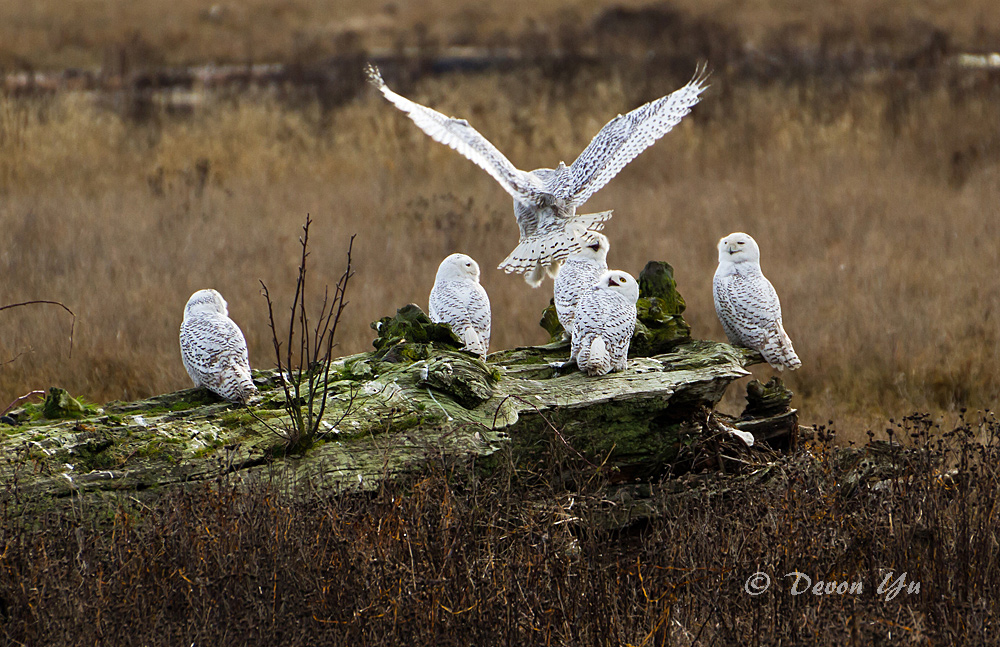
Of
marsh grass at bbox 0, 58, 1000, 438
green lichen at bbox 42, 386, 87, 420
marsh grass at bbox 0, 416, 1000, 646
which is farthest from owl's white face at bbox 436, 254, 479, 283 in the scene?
marsh grass at bbox 0, 58, 1000, 438

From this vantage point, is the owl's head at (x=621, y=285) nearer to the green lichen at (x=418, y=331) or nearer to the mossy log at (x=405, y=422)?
the mossy log at (x=405, y=422)

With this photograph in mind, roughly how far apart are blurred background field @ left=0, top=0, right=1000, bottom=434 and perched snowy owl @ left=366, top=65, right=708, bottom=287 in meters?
2.07

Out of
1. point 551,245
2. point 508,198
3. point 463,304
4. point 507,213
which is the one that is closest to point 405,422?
point 463,304

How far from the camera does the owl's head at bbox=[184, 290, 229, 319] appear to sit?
4.86 m

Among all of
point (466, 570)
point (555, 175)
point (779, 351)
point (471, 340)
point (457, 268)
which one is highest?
point (555, 175)

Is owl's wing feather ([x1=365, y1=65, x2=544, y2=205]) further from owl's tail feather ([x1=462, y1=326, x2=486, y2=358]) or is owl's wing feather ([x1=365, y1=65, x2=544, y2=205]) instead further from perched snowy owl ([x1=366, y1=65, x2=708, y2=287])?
owl's tail feather ([x1=462, y1=326, x2=486, y2=358])

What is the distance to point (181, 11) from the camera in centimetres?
3262

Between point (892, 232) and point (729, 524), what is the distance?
8.46 meters

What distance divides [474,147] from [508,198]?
679 centimetres

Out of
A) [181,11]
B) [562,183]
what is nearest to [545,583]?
[562,183]

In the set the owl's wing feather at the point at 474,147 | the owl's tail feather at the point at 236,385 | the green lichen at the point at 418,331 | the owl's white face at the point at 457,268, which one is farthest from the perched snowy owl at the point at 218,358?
the owl's wing feather at the point at 474,147

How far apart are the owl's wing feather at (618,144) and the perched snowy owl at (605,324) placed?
150 centimetres

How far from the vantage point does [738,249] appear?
5570 mm

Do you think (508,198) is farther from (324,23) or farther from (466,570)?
(324,23)
